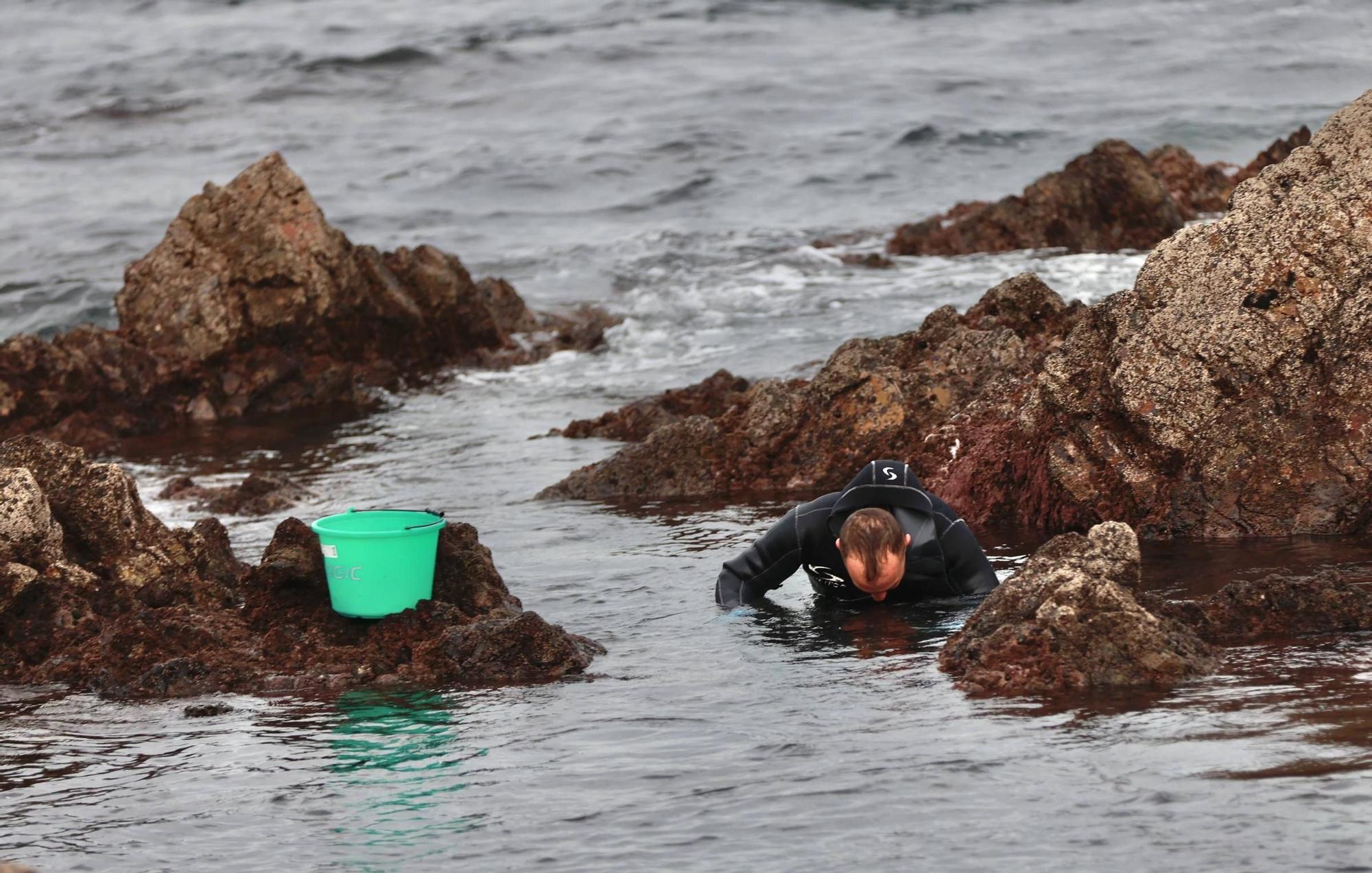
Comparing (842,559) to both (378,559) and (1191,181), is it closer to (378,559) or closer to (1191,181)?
(378,559)

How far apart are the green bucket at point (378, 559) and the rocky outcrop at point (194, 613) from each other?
0.31 feet

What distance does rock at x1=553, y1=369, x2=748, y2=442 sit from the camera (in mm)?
13008

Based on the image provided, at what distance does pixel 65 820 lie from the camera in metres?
5.49

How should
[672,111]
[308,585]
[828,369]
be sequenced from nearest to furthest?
[308,585] → [828,369] → [672,111]

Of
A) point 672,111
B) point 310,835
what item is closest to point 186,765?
point 310,835

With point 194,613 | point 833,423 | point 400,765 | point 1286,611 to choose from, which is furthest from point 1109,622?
point 833,423

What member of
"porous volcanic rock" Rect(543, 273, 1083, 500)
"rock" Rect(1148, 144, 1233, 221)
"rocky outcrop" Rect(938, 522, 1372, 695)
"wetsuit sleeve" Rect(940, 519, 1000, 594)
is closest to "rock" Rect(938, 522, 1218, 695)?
"rocky outcrop" Rect(938, 522, 1372, 695)

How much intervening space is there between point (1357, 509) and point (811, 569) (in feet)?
9.22

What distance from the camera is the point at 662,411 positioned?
13.1 meters

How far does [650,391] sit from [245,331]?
407 cm

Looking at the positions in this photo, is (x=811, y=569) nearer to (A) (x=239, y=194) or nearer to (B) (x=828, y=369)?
(B) (x=828, y=369)

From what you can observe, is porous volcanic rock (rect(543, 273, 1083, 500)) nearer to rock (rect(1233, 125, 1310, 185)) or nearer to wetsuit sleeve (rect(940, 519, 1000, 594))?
wetsuit sleeve (rect(940, 519, 1000, 594))

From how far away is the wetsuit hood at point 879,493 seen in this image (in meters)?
7.85

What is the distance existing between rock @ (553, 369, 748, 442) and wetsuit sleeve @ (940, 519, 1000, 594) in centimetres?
504
